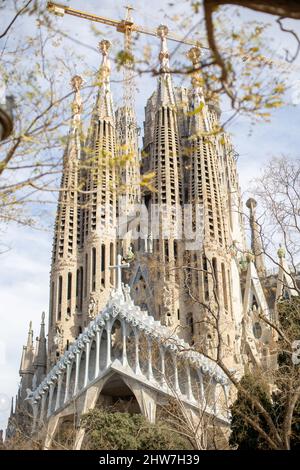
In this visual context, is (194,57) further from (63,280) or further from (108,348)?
(63,280)

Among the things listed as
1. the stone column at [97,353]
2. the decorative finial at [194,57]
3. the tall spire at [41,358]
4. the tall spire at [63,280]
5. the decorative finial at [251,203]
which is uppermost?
the decorative finial at [251,203]

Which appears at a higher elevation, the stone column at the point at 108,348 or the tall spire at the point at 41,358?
the tall spire at the point at 41,358

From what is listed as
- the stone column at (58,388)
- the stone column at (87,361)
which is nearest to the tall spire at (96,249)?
the stone column at (87,361)

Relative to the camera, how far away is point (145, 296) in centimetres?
3706

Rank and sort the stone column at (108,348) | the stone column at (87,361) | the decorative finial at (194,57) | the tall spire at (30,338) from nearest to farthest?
the decorative finial at (194,57)
the stone column at (108,348)
the stone column at (87,361)
the tall spire at (30,338)

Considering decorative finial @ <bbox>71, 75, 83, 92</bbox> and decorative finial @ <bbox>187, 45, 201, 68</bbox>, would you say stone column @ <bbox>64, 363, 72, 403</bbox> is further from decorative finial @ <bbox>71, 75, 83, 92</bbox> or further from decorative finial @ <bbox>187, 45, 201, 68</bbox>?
decorative finial @ <bbox>187, 45, 201, 68</bbox>

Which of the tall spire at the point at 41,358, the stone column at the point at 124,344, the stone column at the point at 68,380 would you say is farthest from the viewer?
the tall spire at the point at 41,358

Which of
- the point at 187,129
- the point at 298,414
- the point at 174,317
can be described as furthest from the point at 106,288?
the point at 298,414

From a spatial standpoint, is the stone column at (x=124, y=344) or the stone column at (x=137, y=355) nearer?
the stone column at (x=137, y=355)

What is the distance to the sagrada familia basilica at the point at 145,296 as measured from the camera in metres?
28.9

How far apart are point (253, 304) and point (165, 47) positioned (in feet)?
63.9

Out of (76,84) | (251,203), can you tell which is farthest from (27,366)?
(76,84)

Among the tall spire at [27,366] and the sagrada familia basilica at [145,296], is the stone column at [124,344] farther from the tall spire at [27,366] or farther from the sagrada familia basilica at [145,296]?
the tall spire at [27,366]
